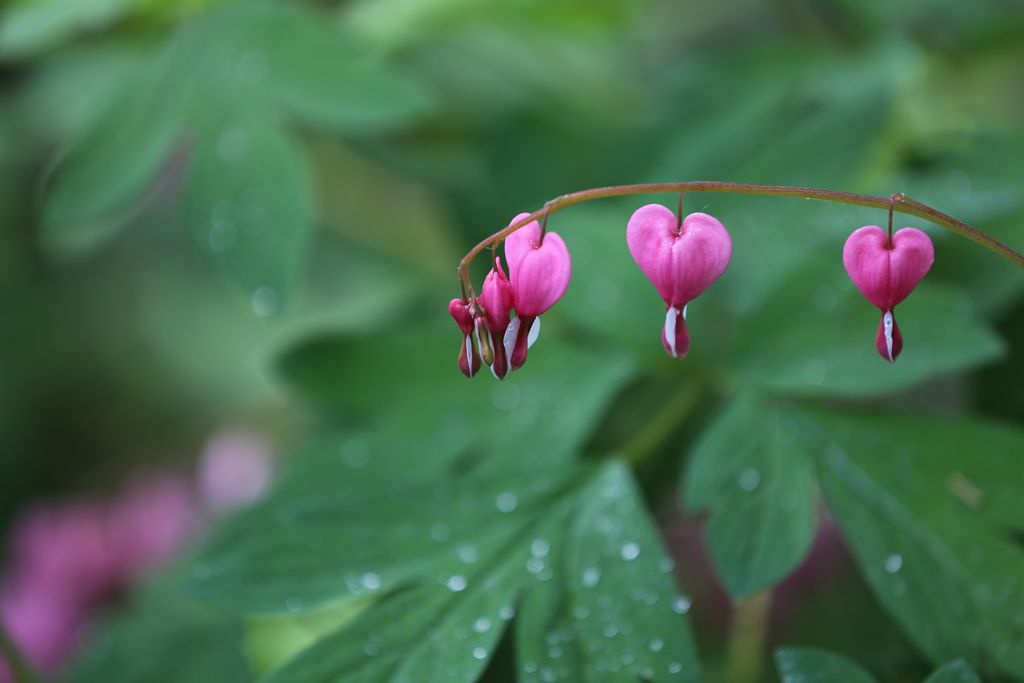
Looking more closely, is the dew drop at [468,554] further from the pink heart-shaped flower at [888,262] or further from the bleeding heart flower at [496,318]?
the pink heart-shaped flower at [888,262]

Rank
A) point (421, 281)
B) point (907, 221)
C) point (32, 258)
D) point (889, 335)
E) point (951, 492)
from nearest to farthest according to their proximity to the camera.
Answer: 1. point (889, 335)
2. point (951, 492)
3. point (907, 221)
4. point (421, 281)
5. point (32, 258)

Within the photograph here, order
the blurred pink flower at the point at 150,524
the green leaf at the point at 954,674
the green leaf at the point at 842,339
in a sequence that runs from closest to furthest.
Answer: the green leaf at the point at 954,674
the green leaf at the point at 842,339
the blurred pink flower at the point at 150,524

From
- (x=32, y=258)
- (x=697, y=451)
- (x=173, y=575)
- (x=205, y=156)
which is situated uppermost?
(x=32, y=258)

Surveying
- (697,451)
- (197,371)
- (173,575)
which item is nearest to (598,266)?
(697,451)

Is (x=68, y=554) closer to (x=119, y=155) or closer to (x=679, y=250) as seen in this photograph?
(x=119, y=155)

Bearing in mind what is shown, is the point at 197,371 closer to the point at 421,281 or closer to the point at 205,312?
the point at 205,312

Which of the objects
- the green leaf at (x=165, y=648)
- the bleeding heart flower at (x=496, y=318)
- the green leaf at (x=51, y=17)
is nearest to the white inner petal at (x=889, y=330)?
the bleeding heart flower at (x=496, y=318)
